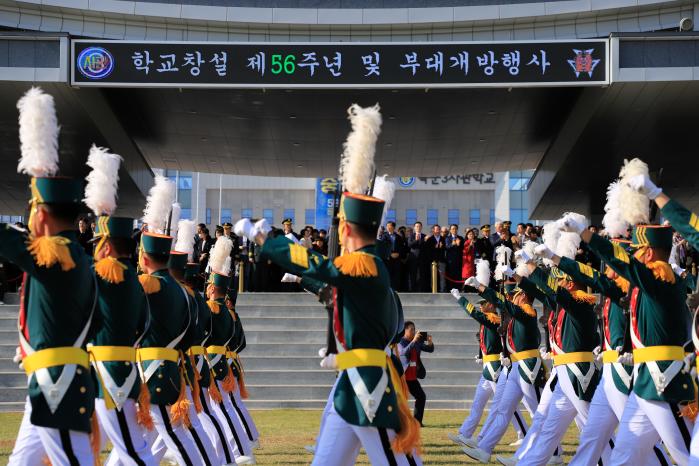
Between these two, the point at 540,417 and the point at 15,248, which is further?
the point at 540,417

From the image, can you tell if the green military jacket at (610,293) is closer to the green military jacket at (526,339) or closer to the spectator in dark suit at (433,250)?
the green military jacket at (526,339)

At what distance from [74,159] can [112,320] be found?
2324 cm

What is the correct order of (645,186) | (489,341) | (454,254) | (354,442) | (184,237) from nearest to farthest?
(354,442) → (645,186) → (184,237) → (489,341) → (454,254)

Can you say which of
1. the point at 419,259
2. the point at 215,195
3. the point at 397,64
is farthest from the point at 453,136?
the point at 215,195

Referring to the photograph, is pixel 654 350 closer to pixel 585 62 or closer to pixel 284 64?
pixel 585 62

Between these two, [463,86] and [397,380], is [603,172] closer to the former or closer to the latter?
[463,86]

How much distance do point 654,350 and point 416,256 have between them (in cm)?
1724

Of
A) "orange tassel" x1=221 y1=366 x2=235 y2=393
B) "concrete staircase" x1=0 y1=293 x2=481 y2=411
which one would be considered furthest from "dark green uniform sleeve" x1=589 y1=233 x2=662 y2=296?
"concrete staircase" x1=0 y1=293 x2=481 y2=411

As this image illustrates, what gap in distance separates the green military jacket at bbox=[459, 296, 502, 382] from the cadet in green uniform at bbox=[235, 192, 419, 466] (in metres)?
8.13

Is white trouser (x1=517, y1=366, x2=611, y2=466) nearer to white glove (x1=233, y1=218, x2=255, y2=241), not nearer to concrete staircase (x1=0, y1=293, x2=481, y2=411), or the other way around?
white glove (x1=233, y1=218, x2=255, y2=241)

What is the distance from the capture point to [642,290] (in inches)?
301

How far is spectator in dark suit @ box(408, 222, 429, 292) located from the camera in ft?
80.7

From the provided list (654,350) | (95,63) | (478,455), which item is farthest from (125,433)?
Result: (95,63)

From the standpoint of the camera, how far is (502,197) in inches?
3713
